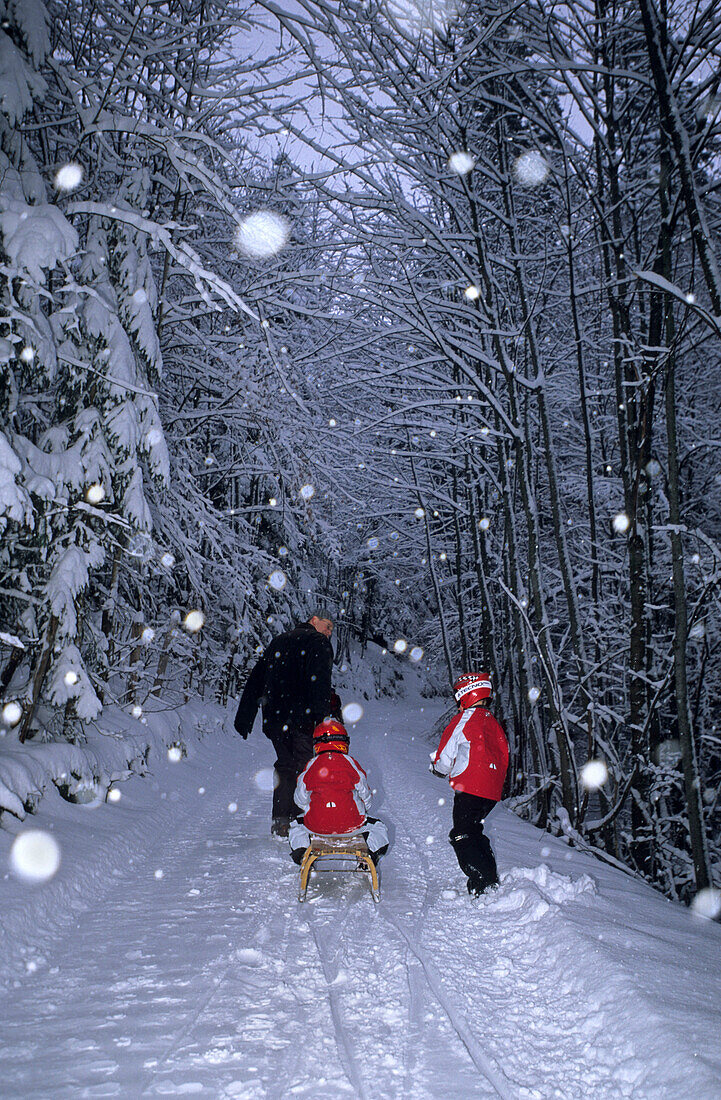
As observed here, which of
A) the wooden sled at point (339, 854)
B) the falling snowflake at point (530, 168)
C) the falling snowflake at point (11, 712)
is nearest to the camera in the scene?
the wooden sled at point (339, 854)

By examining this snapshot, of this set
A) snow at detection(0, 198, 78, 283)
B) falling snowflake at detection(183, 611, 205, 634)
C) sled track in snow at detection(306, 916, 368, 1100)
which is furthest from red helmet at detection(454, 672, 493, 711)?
falling snowflake at detection(183, 611, 205, 634)

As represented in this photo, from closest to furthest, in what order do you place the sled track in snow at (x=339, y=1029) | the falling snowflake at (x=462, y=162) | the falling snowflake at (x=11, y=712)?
the sled track in snow at (x=339, y=1029), the falling snowflake at (x=11, y=712), the falling snowflake at (x=462, y=162)

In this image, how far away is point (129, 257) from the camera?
6.28 meters

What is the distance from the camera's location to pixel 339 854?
16.3 ft

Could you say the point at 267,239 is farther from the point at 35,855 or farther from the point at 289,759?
the point at 35,855

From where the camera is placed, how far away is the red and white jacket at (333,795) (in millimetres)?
4891

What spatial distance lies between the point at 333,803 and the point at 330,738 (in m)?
0.51

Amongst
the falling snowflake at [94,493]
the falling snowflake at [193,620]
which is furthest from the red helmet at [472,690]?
the falling snowflake at [193,620]

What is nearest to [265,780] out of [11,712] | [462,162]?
[11,712]

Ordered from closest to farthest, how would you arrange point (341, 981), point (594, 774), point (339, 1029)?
point (339, 1029)
point (341, 981)
point (594, 774)

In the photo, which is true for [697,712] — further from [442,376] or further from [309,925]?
[309,925]

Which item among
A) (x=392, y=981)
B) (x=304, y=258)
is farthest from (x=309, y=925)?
(x=304, y=258)

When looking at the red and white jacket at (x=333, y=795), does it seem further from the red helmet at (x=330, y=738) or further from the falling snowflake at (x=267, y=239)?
the falling snowflake at (x=267, y=239)

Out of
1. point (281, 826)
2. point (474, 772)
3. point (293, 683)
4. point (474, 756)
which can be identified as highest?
point (293, 683)
